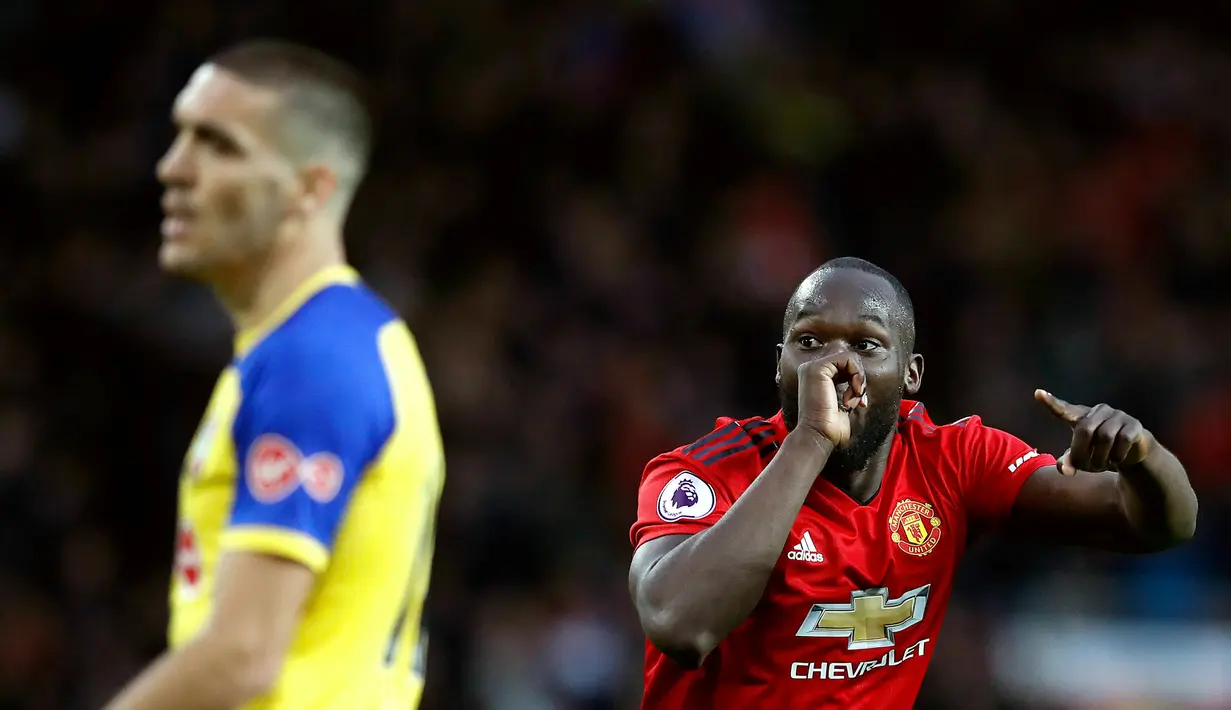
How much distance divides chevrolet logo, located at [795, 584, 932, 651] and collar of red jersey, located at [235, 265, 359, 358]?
4.40 feet

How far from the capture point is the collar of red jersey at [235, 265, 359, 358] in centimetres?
307

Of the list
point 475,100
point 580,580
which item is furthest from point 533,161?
point 580,580

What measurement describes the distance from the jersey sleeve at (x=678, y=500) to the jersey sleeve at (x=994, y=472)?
675 mm

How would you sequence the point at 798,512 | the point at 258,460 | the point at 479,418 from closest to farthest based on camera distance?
the point at 258,460
the point at 798,512
the point at 479,418

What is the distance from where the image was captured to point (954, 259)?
1047 centimetres


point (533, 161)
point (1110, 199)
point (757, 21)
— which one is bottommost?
point (533, 161)

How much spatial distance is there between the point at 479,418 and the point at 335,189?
19.9 feet

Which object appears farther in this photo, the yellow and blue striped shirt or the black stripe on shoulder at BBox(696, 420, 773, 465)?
the black stripe on shoulder at BBox(696, 420, 773, 465)

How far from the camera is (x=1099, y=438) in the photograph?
11.2 ft

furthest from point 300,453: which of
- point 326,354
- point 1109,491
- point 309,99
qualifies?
point 1109,491

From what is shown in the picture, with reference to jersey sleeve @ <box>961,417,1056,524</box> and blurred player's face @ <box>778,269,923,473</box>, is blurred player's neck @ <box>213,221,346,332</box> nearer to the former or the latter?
blurred player's face @ <box>778,269,923,473</box>

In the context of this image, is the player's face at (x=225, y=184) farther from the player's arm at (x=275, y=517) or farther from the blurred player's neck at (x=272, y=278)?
the player's arm at (x=275, y=517)

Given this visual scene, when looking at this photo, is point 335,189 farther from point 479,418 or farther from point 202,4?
point 202,4

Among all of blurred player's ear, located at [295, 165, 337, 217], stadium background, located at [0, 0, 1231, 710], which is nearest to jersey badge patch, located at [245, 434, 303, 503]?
blurred player's ear, located at [295, 165, 337, 217]
